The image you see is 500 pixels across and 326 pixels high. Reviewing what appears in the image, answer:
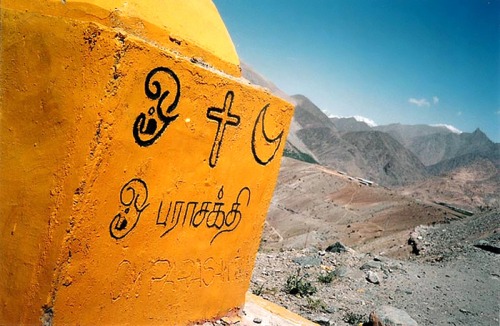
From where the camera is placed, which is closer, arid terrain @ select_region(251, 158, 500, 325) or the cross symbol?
the cross symbol

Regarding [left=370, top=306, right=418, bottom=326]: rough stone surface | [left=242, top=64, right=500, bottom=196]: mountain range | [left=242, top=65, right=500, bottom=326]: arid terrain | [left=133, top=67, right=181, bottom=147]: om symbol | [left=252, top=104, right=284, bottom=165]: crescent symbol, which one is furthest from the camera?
[left=242, top=64, right=500, bottom=196]: mountain range

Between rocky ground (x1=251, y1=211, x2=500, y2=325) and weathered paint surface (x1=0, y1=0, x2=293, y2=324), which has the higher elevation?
weathered paint surface (x1=0, y1=0, x2=293, y2=324)

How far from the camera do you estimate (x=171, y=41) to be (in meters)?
2.21

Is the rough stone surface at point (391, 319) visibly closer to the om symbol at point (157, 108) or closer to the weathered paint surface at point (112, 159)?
the weathered paint surface at point (112, 159)

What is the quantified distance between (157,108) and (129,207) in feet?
1.84

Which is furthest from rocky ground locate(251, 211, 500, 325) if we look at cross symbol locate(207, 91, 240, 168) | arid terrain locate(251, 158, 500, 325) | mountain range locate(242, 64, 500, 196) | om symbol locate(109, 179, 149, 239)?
mountain range locate(242, 64, 500, 196)

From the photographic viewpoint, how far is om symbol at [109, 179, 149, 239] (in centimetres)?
192

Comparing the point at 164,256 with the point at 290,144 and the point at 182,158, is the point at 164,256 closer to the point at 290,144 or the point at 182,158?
the point at 182,158

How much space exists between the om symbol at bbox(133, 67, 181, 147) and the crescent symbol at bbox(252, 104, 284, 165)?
0.70 metres

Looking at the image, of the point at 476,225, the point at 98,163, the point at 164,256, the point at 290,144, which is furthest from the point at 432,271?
the point at 290,144

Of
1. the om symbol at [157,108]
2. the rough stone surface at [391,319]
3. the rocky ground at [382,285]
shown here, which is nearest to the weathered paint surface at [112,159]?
the om symbol at [157,108]

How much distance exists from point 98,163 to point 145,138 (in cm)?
28

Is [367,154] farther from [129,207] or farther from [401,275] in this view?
[129,207]

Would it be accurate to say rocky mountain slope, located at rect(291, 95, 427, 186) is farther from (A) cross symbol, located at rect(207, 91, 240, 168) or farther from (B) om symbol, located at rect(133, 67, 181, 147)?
(B) om symbol, located at rect(133, 67, 181, 147)
